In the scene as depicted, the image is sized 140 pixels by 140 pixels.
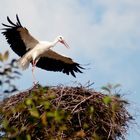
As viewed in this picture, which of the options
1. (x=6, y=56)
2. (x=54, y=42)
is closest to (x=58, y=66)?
(x=54, y=42)

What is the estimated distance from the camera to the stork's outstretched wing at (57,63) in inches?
536

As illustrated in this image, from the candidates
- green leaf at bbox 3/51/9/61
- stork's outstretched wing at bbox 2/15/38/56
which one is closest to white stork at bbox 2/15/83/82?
stork's outstretched wing at bbox 2/15/38/56

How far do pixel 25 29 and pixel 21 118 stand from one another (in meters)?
4.88

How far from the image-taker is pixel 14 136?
3873 millimetres

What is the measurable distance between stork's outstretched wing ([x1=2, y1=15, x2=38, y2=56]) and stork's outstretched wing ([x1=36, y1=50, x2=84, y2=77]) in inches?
19.4

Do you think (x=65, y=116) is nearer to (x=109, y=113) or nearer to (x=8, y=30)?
(x=109, y=113)

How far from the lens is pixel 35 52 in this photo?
43.8 feet

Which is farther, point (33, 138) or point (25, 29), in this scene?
point (25, 29)

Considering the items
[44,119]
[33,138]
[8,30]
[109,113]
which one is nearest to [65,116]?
[44,119]

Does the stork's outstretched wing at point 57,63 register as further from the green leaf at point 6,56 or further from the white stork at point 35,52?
the green leaf at point 6,56

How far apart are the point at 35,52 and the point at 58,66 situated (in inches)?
30.3

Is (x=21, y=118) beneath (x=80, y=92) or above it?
beneath

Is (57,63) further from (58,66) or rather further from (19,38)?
(19,38)

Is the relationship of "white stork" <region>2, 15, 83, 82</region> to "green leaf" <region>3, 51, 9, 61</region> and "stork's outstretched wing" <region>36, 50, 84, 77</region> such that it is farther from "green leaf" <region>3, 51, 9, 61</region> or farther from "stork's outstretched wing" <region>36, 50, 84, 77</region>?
"green leaf" <region>3, 51, 9, 61</region>
